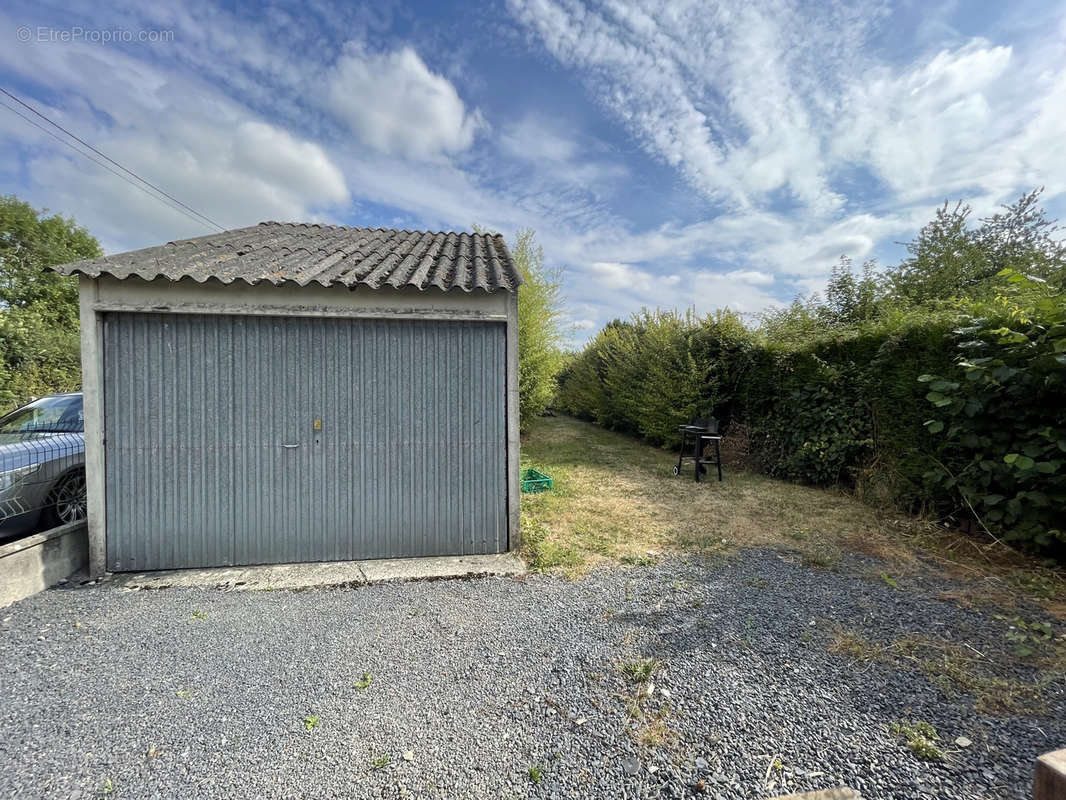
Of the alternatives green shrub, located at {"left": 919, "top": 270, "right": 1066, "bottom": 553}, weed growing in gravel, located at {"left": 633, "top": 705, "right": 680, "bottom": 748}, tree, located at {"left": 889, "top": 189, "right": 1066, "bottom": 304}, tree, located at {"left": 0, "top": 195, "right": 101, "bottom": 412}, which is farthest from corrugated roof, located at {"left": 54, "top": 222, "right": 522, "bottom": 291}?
tree, located at {"left": 889, "top": 189, "right": 1066, "bottom": 304}

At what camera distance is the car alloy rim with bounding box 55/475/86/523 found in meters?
4.08

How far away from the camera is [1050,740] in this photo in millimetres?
1835

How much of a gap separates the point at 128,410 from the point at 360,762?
3598mm

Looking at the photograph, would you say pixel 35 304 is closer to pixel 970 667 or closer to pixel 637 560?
pixel 637 560

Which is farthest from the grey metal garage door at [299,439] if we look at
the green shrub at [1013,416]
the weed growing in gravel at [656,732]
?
the green shrub at [1013,416]

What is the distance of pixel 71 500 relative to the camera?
4.15 m

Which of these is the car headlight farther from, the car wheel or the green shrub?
the green shrub

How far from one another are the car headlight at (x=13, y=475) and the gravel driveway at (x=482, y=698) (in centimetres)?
123

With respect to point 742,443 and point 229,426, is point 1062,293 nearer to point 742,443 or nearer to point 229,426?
point 742,443

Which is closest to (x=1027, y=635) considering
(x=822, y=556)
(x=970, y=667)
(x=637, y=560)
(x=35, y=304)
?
(x=970, y=667)

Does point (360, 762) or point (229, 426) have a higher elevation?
point (229, 426)

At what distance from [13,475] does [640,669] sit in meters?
5.53

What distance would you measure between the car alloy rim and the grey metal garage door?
114 centimetres

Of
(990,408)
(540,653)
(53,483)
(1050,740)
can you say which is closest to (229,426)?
(53,483)
